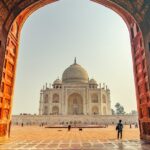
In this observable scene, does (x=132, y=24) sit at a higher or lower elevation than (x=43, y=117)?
higher

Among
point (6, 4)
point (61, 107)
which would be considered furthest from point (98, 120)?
point (6, 4)

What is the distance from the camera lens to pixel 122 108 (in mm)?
69938

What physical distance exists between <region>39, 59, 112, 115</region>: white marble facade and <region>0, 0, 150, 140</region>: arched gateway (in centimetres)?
3821

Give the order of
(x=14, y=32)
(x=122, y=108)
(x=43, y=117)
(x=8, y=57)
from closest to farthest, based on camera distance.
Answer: (x=8, y=57) < (x=14, y=32) < (x=43, y=117) < (x=122, y=108)

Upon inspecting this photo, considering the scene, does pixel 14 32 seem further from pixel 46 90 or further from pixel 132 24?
pixel 46 90

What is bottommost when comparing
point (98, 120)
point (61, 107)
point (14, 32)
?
point (98, 120)

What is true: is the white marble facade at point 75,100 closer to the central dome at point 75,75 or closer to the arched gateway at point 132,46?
the central dome at point 75,75

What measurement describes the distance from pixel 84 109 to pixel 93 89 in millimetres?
6186

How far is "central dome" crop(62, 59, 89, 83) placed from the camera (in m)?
53.9

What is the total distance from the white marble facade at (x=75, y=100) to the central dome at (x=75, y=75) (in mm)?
1827

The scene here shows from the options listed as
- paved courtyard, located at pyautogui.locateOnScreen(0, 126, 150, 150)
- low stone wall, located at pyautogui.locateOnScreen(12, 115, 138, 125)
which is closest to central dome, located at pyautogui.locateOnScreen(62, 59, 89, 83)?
low stone wall, located at pyautogui.locateOnScreen(12, 115, 138, 125)

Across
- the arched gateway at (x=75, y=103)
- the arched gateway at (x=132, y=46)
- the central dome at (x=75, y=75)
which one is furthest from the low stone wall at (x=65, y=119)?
the arched gateway at (x=132, y=46)

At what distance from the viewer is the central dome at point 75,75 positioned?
5393 centimetres

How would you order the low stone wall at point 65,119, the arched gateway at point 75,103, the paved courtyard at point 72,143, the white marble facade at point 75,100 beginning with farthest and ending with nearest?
1. the arched gateway at point 75,103
2. the white marble facade at point 75,100
3. the low stone wall at point 65,119
4. the paved courtyard at point 72,143
